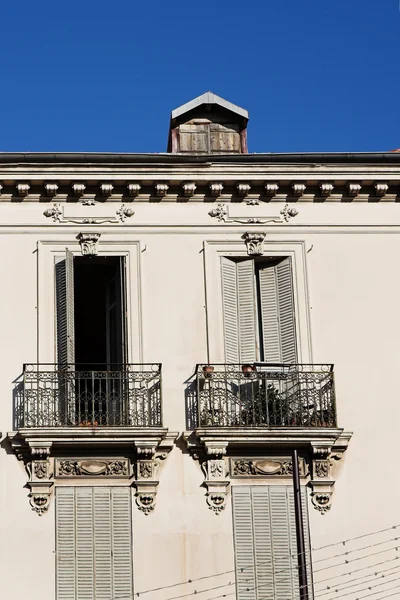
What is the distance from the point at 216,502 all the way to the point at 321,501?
1776mm

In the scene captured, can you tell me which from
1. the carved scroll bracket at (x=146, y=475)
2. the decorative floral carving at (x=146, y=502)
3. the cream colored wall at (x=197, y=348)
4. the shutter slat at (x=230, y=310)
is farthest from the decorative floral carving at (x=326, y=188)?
the decorative floral carving at (x=146, y=502)

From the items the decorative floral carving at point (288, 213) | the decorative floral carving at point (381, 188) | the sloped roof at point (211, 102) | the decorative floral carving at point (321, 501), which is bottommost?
the decorative floral carving at point (321, 501)

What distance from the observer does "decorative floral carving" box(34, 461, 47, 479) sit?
88.1ft

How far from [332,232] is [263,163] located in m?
1.75

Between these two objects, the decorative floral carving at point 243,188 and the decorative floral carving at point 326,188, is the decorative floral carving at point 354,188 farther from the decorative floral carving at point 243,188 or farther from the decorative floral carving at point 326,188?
the decorative floral carving at point 243,188

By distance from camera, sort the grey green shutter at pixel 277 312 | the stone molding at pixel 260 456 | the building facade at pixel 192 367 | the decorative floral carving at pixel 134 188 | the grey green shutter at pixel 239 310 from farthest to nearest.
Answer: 1. the decorative floral carving at pixel 134 188
2. the grey green shutter at pixel 277 312
3. the grey green shutter at pixel 239 310
4. the stone molding at pixel 260 456
5. the building facade at pixel 192 367

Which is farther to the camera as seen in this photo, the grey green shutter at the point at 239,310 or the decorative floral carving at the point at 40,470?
the grey green shutter at the point at 239,310

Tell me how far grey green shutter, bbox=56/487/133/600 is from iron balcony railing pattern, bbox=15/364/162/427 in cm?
119

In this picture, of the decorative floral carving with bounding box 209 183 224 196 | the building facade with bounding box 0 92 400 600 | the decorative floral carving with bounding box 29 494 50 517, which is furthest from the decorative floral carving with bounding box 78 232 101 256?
the decorative floral carving with bounding box 29 494 50 517

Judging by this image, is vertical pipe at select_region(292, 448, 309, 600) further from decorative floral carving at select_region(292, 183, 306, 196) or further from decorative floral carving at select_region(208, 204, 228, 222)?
decorative floral carving at select_region(292, 183, 306, 196)

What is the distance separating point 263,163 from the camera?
29219mm

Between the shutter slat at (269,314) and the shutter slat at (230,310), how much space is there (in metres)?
0.53

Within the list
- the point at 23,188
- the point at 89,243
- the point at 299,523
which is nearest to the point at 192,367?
the point at 89,243

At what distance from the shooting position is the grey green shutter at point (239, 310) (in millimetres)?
28391
